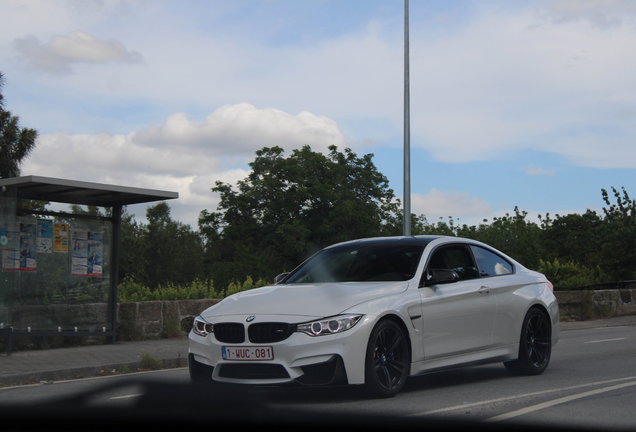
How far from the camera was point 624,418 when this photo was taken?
18.6ft

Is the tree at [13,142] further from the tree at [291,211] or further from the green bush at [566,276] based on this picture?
the green bush at [566,276]

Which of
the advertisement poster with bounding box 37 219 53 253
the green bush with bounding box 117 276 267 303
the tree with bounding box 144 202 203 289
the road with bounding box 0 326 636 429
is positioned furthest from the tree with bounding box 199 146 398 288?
the road with bounding box 0 326 636 429

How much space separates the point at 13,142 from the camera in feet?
123

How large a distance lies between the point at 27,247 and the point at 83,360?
2680mm

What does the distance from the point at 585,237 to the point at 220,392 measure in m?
38.9

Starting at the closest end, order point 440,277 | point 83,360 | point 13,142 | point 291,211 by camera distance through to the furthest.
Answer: point 440,277, point 83,360, point 13,142, point 291,211

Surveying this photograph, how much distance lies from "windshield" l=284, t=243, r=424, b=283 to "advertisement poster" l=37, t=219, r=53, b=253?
5.93 metres

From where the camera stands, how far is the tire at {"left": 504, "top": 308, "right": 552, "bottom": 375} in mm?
8227

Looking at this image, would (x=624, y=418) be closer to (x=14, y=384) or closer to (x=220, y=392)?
(x=220, y=392)

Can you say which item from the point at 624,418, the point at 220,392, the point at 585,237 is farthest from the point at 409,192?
the point at 585,237

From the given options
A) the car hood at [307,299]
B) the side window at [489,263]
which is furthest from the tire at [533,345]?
the car hood at [307,299]

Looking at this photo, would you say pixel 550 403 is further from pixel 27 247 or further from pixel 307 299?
pixel 27 247

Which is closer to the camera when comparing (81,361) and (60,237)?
(81,361)

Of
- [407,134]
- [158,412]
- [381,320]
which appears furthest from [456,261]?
[407,134]
